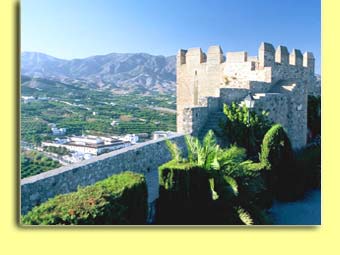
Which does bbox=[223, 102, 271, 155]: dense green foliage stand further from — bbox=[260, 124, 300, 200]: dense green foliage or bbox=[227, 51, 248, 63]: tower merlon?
bbox=[227, 51, 248, 63]: tower merlon

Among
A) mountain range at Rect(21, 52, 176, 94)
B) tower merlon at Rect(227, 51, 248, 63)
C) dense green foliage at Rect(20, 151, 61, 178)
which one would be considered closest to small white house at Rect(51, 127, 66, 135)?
dense green foliage at Rect(20, 151, 61, 178)

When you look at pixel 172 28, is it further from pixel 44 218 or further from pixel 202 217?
pixel 44 218

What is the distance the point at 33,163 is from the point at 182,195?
1914mm

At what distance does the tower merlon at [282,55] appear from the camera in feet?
39.1

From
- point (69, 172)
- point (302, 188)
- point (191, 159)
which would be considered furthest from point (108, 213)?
point (302, 188)

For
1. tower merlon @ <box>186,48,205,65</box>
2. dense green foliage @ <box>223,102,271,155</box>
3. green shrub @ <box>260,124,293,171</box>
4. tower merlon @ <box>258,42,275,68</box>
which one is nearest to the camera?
green shrub @ <box>260,124,293,171</box>

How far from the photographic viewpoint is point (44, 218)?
15.4ft

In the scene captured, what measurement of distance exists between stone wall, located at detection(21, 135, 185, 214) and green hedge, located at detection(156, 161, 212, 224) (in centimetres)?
51

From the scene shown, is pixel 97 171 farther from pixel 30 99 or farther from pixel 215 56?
pixel 215 56

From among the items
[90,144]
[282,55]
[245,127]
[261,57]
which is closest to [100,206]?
[90,144]

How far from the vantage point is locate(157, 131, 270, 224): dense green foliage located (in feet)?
19.2

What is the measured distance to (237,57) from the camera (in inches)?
469
